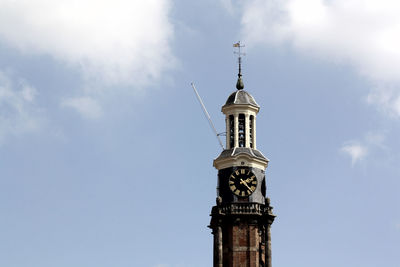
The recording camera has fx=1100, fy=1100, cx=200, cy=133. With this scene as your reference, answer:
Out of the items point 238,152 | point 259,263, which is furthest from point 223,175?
point 259,263

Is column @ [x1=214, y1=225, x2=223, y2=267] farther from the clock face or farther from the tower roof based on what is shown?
the tower roof

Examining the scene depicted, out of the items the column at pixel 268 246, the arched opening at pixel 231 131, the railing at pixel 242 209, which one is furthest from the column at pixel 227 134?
the column at pixel 268 246

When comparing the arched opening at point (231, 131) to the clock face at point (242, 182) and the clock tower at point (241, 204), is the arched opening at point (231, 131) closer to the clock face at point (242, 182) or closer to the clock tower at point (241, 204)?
the clock tower at point (241, 204)


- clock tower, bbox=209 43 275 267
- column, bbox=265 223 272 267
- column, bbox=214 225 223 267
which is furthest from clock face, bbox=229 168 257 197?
column, bbox=214 225 223 267

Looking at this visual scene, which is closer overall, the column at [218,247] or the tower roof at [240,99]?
the column at [218,247]

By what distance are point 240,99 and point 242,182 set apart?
13.6 m

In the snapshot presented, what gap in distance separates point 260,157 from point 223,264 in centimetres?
1689

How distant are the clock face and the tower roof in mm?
10943

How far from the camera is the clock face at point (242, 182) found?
6186 inches

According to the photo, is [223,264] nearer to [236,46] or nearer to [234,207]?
[234,207]

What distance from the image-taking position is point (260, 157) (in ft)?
525

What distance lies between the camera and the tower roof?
536 feet

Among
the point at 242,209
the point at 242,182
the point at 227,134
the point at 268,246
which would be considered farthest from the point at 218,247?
the point at 227,134

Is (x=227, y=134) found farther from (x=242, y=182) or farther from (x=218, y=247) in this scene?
(x=218, y=247)
